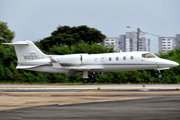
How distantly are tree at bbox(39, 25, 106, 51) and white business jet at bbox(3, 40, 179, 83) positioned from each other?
35.3m

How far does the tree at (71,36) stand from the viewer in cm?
6366

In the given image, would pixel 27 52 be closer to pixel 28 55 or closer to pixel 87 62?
pixel 28 55

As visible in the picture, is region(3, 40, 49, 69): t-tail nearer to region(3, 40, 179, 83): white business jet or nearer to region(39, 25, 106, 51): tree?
region(3, 40, 179, 83): white business jet

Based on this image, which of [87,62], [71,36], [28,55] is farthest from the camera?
[71,36]

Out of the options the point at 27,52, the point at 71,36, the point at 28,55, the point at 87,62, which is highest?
the point at 71,36

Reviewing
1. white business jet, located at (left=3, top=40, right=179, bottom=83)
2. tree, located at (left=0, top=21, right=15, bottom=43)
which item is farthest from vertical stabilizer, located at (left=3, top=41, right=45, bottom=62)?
tree, located at (left=0, top=21, right=15, bottom=43)

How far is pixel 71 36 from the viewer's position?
6456 cm

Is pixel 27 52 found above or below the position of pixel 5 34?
below

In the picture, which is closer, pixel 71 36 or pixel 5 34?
pixel 5 34

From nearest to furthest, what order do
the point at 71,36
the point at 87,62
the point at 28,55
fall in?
the point at 87,62
the point at 28,55
the point at 71,36

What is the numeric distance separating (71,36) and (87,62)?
131ft

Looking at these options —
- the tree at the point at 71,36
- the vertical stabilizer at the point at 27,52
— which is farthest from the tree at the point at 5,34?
the vertical stabilizer at the point at 27,52

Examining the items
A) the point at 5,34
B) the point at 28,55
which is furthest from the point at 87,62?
the point at 5,34

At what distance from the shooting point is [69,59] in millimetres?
25250
